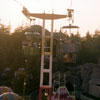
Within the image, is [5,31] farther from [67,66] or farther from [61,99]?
[61,99]

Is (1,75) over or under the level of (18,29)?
under

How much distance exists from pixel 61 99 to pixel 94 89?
539cm

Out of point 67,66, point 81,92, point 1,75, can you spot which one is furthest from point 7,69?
point 81,92

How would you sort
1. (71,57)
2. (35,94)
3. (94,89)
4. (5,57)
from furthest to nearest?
(5,57) → (35,94) → (94,89) → (71,57)

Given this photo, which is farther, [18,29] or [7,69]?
[18,29]

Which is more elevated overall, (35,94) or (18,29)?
(18,29)

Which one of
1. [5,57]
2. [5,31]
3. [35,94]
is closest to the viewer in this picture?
[35,94]

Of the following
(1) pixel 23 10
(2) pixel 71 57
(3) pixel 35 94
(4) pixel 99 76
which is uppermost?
(1) pixel 23 10

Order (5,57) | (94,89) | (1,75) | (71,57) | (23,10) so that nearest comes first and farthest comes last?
(23,10)
(71,57)
(94,89)
(1,75)
(5,57)

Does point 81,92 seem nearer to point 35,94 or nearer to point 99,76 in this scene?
point 99,76

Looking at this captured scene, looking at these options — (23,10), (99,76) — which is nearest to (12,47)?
(99,76)

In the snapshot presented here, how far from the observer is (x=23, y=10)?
9.65 meters

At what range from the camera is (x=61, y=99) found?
1355 centimetres

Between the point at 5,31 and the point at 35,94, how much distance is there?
12.9 m
